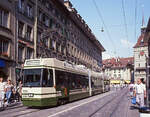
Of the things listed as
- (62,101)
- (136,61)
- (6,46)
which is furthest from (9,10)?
(136,61)

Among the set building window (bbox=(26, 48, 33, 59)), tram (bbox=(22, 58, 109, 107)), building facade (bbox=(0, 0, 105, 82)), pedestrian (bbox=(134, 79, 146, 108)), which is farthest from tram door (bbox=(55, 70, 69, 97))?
building window (bbox=(26, 48, 33, 59))

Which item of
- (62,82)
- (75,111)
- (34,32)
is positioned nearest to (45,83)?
(62,82)

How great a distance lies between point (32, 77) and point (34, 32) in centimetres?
1518

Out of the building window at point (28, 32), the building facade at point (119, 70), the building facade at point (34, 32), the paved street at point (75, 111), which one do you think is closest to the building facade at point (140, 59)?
the building facade at point (119, 70)

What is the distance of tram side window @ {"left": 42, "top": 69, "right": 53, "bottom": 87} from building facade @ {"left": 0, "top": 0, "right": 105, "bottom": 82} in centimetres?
849

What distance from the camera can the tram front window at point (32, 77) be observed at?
12.1 m

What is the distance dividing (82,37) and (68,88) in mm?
37284

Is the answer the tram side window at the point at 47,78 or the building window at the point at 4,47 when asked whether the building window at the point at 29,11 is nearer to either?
the building window at the point at 4,47

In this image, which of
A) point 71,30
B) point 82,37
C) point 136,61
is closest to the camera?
point 71,30

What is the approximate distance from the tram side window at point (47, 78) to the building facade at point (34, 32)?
8.49 meters

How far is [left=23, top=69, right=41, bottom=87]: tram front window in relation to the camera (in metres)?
12.1

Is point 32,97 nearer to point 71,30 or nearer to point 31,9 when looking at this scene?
point 31,9

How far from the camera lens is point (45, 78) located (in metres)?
12.2

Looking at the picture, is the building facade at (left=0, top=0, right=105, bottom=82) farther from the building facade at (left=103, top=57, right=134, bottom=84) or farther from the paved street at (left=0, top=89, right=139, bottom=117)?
the building facade at (left=103, top=57, right=134, bottom=84)
